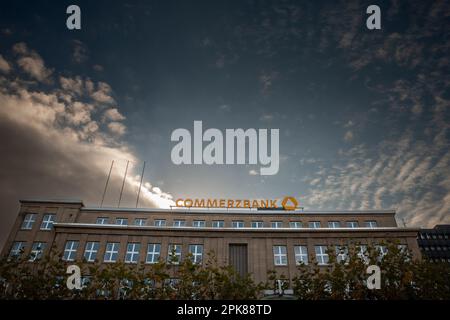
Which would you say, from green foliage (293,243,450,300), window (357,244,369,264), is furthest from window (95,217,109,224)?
green foliage (293,243,450,300)

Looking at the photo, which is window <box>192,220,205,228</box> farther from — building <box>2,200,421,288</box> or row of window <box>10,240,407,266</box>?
row of window <box>10,240,407,266</box>

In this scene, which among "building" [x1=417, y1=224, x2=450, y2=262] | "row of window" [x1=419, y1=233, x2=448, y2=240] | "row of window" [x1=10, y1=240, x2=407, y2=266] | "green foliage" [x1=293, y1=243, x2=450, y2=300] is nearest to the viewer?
"green foliage" [x1=293, y1=243, x2=450, y2=300]

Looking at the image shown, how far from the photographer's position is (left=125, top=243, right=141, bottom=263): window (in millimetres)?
35334

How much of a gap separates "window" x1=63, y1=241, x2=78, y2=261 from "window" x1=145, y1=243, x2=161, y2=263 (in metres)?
8.94

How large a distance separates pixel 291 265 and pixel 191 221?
55.1 feet

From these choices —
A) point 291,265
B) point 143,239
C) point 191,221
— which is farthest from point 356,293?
point 191,221

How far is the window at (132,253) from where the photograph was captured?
3533cm

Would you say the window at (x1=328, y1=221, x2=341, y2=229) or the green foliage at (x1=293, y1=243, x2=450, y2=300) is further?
the window at (x1=328, y1=221, x2=341, y2=229)

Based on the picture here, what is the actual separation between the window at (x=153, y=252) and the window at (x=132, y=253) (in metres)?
1.23

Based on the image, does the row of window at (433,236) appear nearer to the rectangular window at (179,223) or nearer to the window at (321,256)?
the window at (321,256)

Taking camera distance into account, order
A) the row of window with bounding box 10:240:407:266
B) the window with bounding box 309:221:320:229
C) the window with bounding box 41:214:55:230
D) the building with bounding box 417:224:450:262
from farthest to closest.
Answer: the building with bounding box 417:224:450:262 < the window with bounding box 309:221:320:229 < the window with bounding box 41:214:55:230 < the row of window with bounding box 10:240:407:266

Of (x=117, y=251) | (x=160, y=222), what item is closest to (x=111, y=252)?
(x=117, y=251)

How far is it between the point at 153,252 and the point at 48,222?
17.2m
